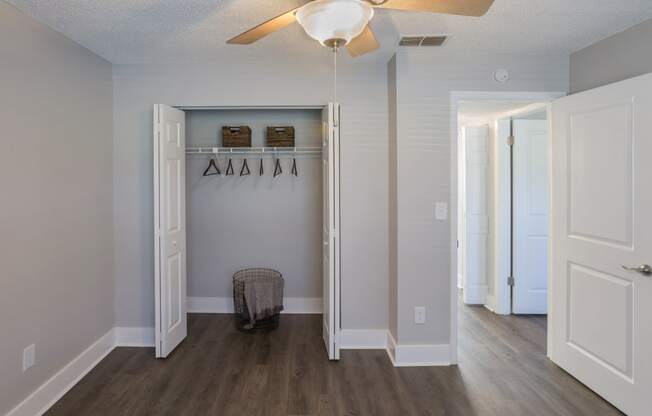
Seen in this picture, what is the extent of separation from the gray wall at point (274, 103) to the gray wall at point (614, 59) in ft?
4.74

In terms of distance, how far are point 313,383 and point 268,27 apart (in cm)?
222

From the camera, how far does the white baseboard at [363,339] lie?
3.12 metres

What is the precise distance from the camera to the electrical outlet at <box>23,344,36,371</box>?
2.15 meters

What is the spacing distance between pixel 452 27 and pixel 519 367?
248 cm

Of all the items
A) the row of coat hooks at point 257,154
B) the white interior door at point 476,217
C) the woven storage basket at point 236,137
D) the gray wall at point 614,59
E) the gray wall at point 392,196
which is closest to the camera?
the gray wall at point 614,59

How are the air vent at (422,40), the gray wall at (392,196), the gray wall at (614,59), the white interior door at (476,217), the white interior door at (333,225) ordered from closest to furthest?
the gray wall at (614,59), the air vent at (422,40), the white interior door at (333,225), the gray wall at (392,196), the white interior door at (476,217)

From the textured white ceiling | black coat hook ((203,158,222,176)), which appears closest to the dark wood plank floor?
black coat hook ((203,158,222,176))

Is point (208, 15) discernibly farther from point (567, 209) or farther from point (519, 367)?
point (519, 367)

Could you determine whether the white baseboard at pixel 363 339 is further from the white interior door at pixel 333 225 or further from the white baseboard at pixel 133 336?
the white baseboard at pixel 133 336

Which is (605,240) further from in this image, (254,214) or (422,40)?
(254,214)

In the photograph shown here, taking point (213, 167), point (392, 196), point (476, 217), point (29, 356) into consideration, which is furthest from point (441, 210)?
point (29, 356)

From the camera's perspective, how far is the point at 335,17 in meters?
1.47

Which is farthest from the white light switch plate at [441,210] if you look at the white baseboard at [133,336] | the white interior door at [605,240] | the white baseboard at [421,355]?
the white baseboard at [133,336]

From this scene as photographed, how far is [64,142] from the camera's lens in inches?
98.3
